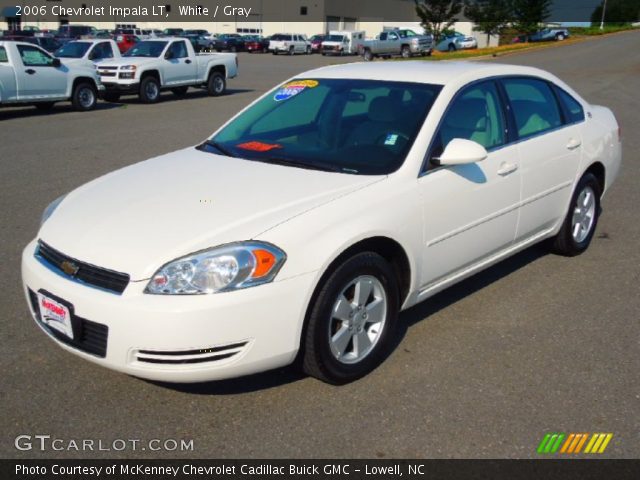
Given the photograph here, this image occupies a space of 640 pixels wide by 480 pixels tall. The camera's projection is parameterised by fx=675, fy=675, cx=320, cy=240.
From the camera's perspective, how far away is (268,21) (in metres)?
70.6

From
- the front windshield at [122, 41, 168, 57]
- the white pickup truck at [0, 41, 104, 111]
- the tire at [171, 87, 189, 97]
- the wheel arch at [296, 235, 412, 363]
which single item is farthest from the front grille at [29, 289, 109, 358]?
the tire at [171, 87, 189, 97]

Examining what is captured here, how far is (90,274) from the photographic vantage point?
3191mm

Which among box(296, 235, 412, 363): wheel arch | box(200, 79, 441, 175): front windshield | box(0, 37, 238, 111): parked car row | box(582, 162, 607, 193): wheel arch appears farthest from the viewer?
box(0, 37, 238, 111): parked car row

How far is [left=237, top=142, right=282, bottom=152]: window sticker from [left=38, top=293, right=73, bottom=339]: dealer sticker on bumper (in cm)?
166

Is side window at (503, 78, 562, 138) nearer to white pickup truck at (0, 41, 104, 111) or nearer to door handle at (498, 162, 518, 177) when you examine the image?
door handle at (498, 162, 518, 177)

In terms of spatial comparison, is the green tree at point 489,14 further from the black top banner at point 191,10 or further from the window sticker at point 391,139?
the window sticker at point 391,139

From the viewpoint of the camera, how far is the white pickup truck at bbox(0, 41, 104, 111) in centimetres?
1461

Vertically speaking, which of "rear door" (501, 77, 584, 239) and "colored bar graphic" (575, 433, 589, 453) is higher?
"rear door" (501, 77, 584, 239)

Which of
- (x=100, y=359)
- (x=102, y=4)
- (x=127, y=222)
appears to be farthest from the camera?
(x=102, y=4)

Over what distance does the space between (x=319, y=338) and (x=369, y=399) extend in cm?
45

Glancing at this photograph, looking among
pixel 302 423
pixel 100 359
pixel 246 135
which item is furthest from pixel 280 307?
pixel 246 135

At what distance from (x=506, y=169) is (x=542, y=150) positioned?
0.59 m

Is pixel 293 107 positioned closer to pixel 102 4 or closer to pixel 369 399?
pixel 369 399
